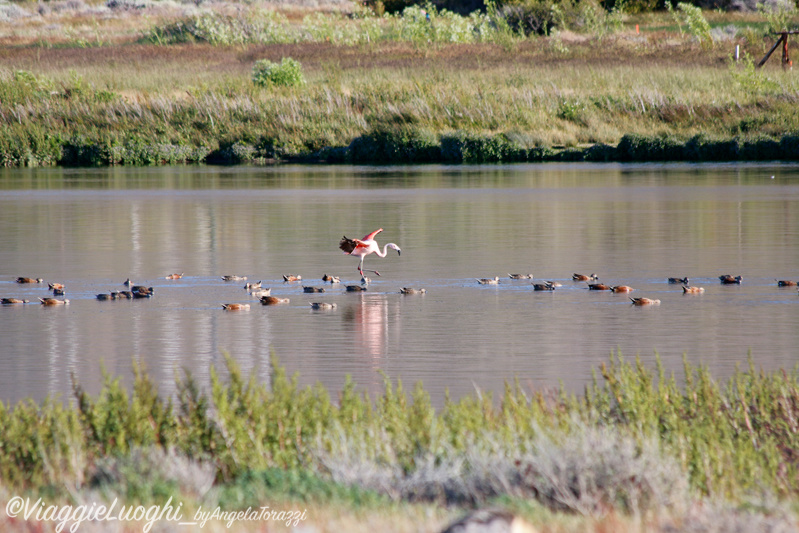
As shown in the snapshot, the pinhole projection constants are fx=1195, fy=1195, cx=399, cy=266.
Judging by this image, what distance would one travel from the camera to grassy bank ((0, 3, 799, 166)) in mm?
36906

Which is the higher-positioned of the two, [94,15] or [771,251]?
[94,15]

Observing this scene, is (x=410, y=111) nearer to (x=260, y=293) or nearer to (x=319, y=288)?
(x=319, y=288)

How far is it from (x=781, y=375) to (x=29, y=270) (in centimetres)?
1114

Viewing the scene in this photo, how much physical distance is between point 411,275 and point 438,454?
9235mm

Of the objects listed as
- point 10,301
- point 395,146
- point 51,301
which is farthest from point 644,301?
point 395,146

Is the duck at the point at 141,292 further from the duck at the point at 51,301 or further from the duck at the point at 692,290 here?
the duck at the point at 692,290

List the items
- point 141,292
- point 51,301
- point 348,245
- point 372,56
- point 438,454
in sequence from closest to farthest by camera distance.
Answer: point 438,454 < point 51,301 < point 141,292 < point 348,245 < point 372,56

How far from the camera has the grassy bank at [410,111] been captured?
36.9 meters

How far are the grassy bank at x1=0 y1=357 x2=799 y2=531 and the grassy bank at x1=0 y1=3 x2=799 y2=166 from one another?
29353mm

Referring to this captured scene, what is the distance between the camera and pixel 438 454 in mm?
6180

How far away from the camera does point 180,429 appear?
22.4ft

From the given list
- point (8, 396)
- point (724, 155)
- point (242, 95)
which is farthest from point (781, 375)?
point (242, 95)

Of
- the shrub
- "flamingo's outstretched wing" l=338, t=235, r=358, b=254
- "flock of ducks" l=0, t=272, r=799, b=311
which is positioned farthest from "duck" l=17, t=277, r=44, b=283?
the shrub

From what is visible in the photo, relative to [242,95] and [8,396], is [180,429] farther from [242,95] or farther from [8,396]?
[242,95]
